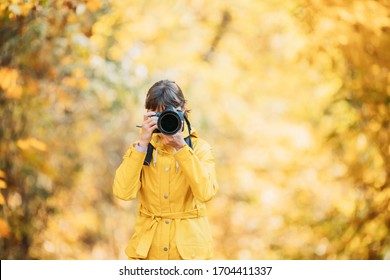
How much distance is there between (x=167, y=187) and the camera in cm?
196

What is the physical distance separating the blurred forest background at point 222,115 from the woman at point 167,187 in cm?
164

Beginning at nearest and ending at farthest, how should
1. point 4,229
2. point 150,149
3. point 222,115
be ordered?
point 150,149 < point 4,229 < point 222,115

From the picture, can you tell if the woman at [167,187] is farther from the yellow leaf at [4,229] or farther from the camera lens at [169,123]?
→ the yellow leaf at [4,229]

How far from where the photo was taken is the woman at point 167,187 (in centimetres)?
190

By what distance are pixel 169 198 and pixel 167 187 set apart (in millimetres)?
38

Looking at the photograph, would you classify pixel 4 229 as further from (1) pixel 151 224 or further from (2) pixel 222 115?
(2) pixel 222 115

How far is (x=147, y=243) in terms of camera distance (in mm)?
1929

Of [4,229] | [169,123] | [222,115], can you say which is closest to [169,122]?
[169,123]

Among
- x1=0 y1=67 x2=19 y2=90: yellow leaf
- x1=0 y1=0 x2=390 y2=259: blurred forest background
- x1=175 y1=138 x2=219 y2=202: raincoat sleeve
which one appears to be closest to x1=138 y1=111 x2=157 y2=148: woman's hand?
x1=175 y1=138 x2=219 y2=202: raincoat sleeve

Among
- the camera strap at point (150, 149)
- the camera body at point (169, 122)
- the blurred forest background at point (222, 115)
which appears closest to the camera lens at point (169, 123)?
the camera body at point (169, 122)

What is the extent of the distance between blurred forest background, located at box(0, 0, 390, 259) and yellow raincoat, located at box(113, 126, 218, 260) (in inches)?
66.6

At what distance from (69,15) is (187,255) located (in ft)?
8.87

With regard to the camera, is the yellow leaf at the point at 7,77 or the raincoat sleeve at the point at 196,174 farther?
the yellow leaf at the point at 7,77
